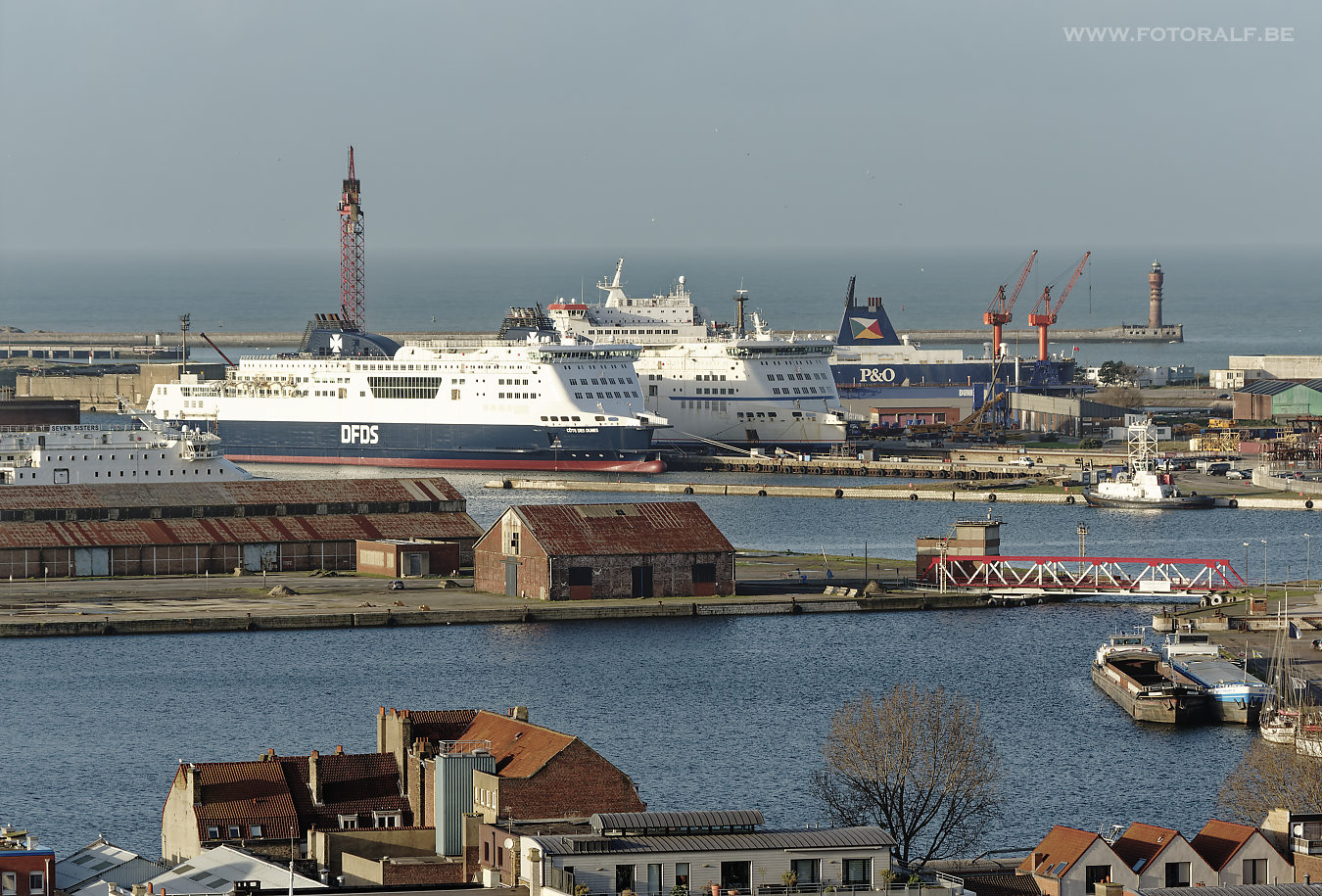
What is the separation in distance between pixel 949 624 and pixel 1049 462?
40.0 metres

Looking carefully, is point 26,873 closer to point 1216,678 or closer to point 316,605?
point 1216,678

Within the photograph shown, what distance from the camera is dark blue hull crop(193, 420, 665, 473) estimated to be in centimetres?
9212

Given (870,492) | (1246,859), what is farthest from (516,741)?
(870,492)

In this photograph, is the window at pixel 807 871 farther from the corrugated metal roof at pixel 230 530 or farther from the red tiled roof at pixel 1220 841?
the corrugated metal roof at pixel 230 530

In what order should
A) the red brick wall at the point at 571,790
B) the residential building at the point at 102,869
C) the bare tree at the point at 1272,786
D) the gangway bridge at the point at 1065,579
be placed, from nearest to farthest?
the residential building at the point at 102,869 < the red brick wall at the point at 571,790 < the bare tree at the point at 1272,786 < the gangway bridge at the point at 1065,579

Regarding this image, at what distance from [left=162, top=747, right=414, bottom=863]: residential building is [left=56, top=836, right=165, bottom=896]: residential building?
3.09 feet

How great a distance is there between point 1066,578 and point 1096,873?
32.0 m

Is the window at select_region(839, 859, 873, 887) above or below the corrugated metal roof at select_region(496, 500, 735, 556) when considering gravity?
below

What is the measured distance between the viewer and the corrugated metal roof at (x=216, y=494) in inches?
2339

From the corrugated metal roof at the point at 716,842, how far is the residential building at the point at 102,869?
5936 millimetres

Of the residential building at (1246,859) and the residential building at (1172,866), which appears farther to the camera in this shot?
the residential building at (1246,859)

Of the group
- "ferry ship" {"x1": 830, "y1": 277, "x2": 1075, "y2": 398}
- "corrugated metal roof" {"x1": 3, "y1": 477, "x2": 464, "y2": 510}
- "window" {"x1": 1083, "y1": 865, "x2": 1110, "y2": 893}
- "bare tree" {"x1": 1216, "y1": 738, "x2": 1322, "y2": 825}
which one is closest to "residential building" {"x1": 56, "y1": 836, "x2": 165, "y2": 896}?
"window" {"x1": 1083, "y1": 865, "x2": 1110, "y2": 893}

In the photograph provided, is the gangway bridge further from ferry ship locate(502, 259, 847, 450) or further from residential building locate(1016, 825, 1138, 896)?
ferry ship locate(502, 259, 847, 450)

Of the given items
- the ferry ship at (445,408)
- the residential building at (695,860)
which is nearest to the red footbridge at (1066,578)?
the residential building at (695,860)
